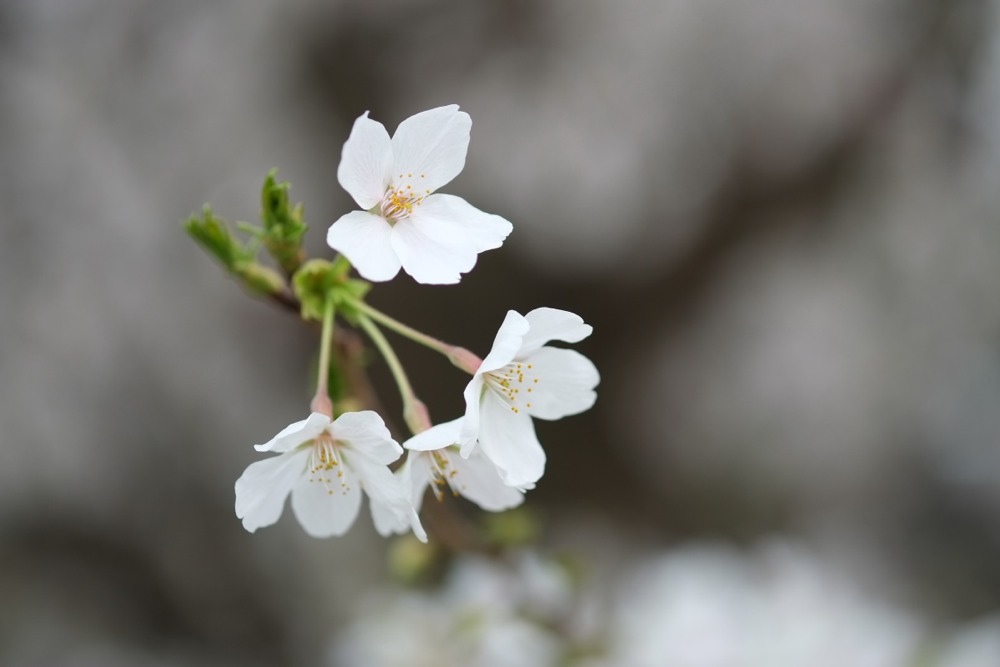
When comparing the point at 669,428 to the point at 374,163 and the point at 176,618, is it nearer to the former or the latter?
the point at 176,618

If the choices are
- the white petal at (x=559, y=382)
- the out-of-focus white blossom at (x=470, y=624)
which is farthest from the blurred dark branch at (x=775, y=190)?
the white petal at (x=559, y=382)

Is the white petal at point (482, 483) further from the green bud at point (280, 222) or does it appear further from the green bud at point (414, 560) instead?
the green bud at point (414, 560)

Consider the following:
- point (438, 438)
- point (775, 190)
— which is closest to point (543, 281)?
point (775, 190)

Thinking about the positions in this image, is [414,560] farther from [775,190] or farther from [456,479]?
[775,190]

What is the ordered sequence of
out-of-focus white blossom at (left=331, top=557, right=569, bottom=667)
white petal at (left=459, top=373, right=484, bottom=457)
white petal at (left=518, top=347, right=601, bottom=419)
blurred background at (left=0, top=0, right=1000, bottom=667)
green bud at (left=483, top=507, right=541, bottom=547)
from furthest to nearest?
blurred background at (left=0, top=0, right=1000, bottom=667), out-of-focus white blossom at (left=331, top=557, right=569, bottom=667), green bud at (left=483, top=507, right=541, bottom=547), white petal at (left=518, top=347, right=601, bottom=419), white petal at (left=459, top=373, right=484, bottom=457)

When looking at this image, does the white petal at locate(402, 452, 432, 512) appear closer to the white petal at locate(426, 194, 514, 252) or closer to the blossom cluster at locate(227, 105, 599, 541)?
the blossom cluster at locate(227, 105, 599, 541)

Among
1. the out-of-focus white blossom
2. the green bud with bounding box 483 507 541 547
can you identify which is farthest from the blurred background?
the green bud with bounding box 483 507 541 547
